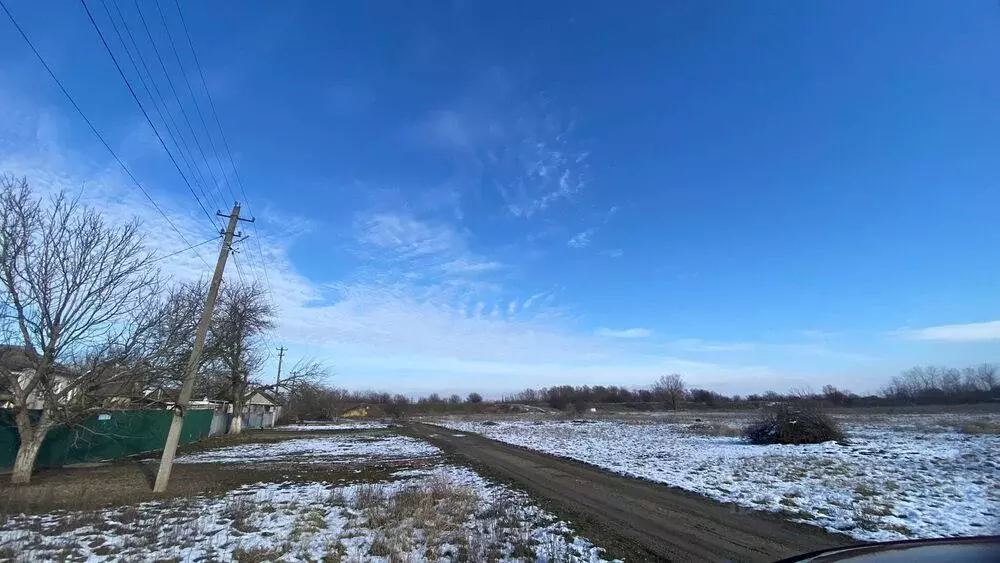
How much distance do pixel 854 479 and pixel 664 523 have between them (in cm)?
795

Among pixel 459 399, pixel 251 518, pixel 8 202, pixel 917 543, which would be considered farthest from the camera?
pixel 459 399

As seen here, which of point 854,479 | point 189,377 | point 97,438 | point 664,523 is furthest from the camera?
point 97,438

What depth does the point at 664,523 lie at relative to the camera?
9609 mm

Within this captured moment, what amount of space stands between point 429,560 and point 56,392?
15.6 metres

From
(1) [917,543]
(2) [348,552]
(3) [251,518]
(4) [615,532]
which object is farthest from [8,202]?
(1) [917,543]

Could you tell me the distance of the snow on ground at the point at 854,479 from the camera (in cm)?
932

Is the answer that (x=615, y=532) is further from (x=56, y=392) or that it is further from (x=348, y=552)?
(x=56, y=392)

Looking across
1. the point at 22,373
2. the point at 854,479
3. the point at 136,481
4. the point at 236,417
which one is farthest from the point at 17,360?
the point at 236,417

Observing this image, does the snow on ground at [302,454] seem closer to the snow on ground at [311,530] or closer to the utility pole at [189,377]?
the utility pole at [189,377]

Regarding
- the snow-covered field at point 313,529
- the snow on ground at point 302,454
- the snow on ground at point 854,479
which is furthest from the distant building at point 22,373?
the snow on ground at point 854,479

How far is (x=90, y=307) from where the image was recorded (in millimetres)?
15695

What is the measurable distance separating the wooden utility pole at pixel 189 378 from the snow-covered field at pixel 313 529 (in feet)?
6.24

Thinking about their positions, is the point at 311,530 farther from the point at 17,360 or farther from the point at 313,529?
the point at 17,360

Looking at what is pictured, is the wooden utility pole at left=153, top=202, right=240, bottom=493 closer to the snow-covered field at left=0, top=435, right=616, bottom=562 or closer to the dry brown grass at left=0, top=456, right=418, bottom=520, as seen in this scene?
the dry brown grass at left=0, top=456, right=418, bottom=520
